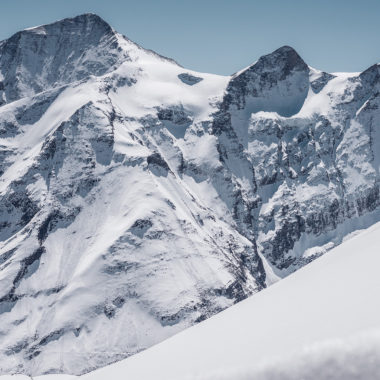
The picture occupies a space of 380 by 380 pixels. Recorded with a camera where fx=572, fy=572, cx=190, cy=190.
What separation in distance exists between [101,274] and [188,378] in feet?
654

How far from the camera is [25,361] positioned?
17762 cm

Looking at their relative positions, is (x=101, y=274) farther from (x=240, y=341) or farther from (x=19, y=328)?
(x=240, y=341)

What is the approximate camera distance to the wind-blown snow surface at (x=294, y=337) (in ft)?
10.5

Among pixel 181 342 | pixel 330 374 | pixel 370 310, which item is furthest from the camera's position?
pixel 181 342

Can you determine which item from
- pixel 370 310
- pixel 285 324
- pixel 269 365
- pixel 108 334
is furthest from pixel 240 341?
pixel 108 334

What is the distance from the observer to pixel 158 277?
19825 centimetres

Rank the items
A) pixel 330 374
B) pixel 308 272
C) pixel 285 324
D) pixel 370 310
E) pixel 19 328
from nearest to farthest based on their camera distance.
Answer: pixel 330 374
pixel 370 310
pixel 285 324
pixel 308 272
pixel 19 328

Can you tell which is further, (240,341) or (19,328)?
(19,328)

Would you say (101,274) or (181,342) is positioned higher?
(181,342)

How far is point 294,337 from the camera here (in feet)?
11.6

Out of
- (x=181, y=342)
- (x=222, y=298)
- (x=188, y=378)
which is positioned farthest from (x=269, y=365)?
(x=222, y=298)

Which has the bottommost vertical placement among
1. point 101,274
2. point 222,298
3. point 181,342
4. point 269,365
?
point 222,298

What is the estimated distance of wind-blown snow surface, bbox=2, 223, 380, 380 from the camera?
3189 millimetres

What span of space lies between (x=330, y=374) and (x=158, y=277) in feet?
648
